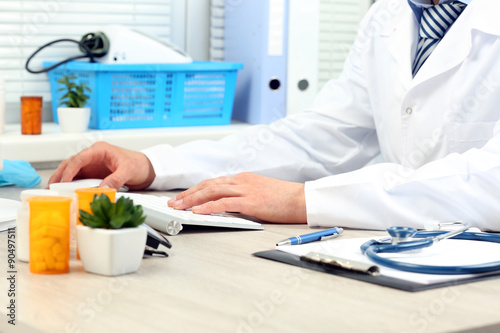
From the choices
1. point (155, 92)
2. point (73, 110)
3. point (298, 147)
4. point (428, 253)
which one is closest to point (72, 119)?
point (73, 110)

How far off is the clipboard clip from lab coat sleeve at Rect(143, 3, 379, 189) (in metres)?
0.60

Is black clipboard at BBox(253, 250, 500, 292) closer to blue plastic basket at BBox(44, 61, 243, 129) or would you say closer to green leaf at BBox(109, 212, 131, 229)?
green leaf at BBox(109, 212, 131, 229)

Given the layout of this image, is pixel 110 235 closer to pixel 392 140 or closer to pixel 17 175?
pixel 17 175

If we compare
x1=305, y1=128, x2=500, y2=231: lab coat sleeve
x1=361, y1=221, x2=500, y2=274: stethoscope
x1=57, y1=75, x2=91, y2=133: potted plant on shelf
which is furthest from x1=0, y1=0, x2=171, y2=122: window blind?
x1=361, y1=221, x2=500, y2=274: stethoscope

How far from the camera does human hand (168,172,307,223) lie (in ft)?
3.80

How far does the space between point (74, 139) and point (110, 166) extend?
581mm

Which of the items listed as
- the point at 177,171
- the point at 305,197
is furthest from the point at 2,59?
the point at 305,197

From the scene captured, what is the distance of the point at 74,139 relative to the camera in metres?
1.98

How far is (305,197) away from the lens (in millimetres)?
1148

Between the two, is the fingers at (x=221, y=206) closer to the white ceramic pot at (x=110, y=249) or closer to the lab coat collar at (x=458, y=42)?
the white ceramic pot at (x=110, y=249)

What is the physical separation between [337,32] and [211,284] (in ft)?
5.80

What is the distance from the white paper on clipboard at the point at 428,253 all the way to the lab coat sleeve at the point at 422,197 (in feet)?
0.35

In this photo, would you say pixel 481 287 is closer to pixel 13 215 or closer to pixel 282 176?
pixel 13 215

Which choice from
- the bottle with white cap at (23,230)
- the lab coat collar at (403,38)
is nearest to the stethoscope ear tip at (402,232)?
the bottle with white cap at (23,230)
